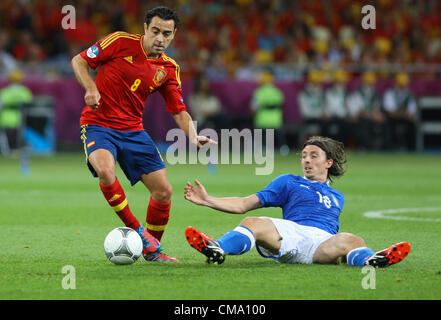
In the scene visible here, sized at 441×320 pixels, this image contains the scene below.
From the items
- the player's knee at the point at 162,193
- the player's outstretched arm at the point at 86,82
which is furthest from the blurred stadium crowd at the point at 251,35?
the player's knee at the point at 162,193

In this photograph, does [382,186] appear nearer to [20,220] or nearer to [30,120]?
[20,220]

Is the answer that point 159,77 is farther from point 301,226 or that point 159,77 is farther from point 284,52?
point 284,52

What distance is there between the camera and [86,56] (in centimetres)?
700

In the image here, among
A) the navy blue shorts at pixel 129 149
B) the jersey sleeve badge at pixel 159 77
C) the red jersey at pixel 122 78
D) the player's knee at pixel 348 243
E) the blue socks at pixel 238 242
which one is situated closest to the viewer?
the blue socks at pixel 238 242

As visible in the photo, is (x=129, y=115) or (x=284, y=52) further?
(x=284, y=52)

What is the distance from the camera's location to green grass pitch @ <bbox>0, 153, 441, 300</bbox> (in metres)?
5.29

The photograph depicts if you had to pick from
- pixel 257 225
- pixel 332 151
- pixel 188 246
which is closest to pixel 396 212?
pixel 188 246

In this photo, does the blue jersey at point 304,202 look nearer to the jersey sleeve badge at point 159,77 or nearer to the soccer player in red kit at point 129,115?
the soccer player in red kit at point 129,115

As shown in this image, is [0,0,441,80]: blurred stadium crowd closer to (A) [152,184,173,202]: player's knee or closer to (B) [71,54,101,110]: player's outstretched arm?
(B) [71,54,101,110]: player's outstretched arm

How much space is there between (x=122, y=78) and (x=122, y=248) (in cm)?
158

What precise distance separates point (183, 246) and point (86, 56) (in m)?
1.89

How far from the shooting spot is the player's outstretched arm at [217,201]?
5.95 metres

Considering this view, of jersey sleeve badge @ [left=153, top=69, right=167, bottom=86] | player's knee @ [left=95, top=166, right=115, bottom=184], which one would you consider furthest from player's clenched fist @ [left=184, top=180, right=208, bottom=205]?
jersey sleeve badge @ [left=153, top=69, right=167, bottom=86]

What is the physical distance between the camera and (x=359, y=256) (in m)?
6.17
